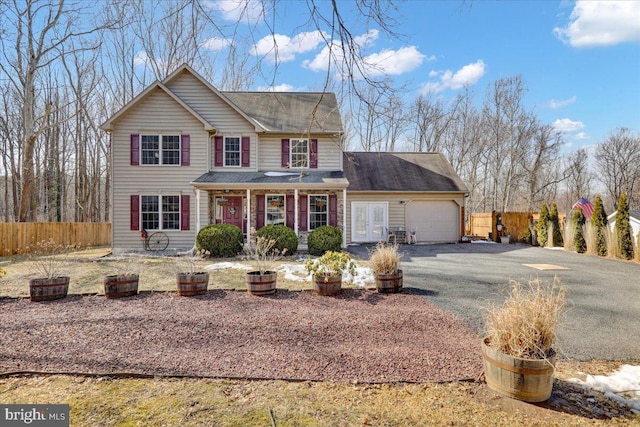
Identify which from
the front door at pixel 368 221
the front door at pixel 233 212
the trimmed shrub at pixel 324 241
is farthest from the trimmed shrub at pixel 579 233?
the front door at pixel 233 212

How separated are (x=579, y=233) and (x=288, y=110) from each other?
1319cm

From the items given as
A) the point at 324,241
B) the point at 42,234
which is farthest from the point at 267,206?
the point at 42,234

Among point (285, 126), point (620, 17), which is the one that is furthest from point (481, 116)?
point (620, 17)

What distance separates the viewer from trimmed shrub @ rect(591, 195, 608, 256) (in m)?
11.9

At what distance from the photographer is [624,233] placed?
36.5ft

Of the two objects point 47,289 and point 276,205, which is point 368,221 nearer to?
point 276,205

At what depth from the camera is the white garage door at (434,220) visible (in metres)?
16.7

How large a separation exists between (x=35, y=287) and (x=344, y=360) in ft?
18.4

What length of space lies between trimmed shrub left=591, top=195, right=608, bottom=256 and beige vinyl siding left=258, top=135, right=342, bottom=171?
982 cm

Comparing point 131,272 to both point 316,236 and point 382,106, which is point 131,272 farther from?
point 316,236

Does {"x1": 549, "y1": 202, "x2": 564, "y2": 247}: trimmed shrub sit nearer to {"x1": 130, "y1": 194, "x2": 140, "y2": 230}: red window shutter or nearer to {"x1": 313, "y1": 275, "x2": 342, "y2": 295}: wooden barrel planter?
{"x1": 313, "y1": 275, "x2": 342, "y2": 295}: wooden barrel planter

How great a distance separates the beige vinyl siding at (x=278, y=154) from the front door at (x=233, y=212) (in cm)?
178

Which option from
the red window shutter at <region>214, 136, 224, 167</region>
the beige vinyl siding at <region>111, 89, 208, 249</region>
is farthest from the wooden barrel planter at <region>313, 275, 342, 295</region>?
the red window shutter at <region>214, 136, 224, 167</region>

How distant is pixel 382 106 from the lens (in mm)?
3182
